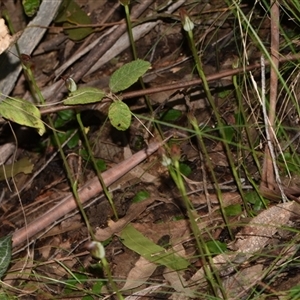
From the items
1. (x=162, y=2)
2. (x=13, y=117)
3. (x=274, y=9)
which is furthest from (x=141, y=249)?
(x=162, y=2)

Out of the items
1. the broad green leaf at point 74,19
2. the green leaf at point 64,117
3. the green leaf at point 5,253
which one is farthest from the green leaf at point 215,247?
the broad green leaf at point 74,19

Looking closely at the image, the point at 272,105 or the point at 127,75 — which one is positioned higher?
the point at 127,75

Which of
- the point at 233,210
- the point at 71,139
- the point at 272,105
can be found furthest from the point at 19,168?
the point at 272,105

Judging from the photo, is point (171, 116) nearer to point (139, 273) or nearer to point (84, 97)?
point (84, 97)

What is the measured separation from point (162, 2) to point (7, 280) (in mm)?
1530

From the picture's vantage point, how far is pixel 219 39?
3.16 meters

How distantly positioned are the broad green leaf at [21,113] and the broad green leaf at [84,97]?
6.1 inches

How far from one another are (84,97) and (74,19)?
→ 1.11 metres

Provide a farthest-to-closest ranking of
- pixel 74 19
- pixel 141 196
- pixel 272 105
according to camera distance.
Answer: pixel 74 19, pixel 141 196, pixel 272 105

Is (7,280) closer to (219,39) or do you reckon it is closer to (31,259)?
(31,259)

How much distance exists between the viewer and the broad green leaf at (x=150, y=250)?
8.16ft

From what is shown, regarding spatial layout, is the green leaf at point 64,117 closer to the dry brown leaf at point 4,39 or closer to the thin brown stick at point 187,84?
the thin brown stick at point 187,84

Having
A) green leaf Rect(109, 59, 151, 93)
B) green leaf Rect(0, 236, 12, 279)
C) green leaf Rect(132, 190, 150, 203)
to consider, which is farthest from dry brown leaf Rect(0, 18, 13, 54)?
green leaf Rect(132, 190, 150, 203)

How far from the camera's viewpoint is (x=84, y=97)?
2.46 m
